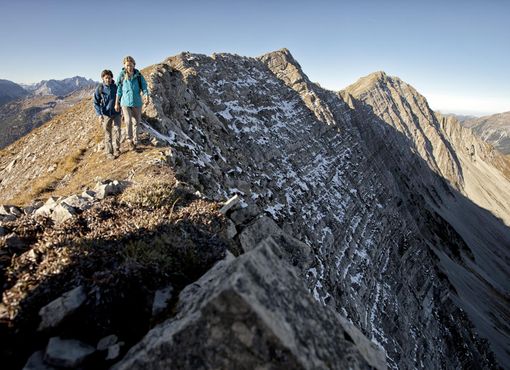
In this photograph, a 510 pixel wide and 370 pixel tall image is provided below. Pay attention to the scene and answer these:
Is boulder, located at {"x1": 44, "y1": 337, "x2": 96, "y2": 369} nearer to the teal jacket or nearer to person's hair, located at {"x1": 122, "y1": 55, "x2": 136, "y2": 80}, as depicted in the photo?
the teal jacket

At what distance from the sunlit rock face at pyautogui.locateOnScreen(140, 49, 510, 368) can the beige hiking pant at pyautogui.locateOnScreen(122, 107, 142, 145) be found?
2451mm

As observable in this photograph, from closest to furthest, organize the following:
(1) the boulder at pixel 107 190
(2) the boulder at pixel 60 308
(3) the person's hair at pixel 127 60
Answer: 1. (2) the boulder at pixel 60 308
2. (1) the boulder at pixel 107 190
3. (3) the person's hair at pixel 127 60

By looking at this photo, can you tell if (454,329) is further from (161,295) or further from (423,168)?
(423,168)

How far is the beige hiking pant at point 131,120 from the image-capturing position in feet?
50.7

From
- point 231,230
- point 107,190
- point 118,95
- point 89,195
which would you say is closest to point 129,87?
point 118,95

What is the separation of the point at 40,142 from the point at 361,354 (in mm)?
32464

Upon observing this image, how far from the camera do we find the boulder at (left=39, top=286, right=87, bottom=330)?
4.97 m

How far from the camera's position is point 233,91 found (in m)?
50.6

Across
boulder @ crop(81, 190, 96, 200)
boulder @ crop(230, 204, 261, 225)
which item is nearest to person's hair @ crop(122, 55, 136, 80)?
boulder @ crop(81, 190, 96, 200)

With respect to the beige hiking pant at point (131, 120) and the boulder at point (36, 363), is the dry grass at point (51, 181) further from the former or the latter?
the boulder at point (36, 363)

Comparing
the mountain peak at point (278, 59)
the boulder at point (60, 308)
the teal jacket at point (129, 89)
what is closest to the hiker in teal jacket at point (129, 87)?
the teal jacket at point (129, 89)

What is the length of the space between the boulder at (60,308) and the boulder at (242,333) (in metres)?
1.32

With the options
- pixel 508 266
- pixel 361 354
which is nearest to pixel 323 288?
pixel 361 354

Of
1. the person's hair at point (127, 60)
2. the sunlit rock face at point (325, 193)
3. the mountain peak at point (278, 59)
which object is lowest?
the sunlit rock face at point (325, 193)
